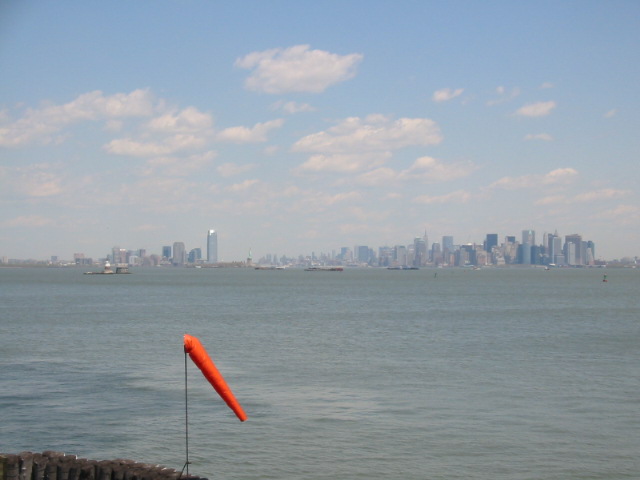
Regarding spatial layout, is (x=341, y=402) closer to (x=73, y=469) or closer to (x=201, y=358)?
(x=73, y=469)

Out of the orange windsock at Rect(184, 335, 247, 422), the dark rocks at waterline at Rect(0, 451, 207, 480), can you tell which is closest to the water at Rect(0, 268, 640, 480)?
the dark rocks at waterline at Rect(0, 451, 207, 480)

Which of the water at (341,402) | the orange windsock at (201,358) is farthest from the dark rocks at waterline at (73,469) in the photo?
the water at (341,402)

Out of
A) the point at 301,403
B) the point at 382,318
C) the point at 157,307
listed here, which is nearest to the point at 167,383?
the point at 301,403

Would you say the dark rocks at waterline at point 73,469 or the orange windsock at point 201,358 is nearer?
the orange windsock at point 201,358

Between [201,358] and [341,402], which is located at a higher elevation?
[201,358]

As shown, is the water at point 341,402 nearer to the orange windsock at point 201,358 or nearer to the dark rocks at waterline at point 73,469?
the dark rocks at waterline at point 73,469

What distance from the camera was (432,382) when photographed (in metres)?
37.1

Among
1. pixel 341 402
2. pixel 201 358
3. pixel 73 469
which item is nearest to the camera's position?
pixel 201 358

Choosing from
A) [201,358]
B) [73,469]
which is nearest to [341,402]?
[73,469]

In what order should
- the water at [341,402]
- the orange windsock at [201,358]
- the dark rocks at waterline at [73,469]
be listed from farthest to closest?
1. the water at [341,402]
2. the dark rocks at waterline at [73,469]
3. the orange windsock at [201,358]

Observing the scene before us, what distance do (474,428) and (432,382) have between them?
411 inches

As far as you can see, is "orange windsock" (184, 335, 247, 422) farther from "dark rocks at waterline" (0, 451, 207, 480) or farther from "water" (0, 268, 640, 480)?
"water" (0, 268, 640, 480)

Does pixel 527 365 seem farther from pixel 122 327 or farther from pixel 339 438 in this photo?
pixel 122 327

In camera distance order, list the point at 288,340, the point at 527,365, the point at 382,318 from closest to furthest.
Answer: the point at 527,365 < the point at 288,340 < the point at 382,318
